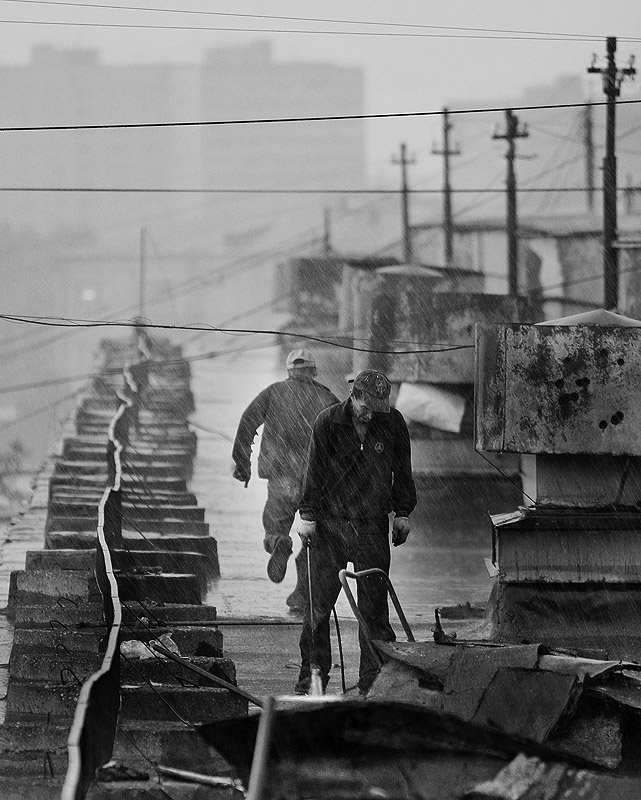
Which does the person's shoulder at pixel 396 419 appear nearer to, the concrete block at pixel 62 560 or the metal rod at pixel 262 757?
the concrete block at pixel 62 560

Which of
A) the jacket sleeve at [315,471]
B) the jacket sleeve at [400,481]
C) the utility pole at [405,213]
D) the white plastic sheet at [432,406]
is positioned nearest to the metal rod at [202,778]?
the jacket sleeve at [315,471]

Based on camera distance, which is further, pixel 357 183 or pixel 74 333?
pixel 357 183

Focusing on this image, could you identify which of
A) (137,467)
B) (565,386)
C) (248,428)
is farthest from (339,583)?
(137,467)

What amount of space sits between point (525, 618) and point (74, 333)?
8633cm

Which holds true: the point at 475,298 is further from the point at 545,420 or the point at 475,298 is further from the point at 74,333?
the point at 74,333

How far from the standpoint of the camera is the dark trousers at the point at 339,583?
8.27m

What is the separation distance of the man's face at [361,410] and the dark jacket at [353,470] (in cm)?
6

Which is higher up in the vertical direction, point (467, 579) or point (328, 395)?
point (328, 395)

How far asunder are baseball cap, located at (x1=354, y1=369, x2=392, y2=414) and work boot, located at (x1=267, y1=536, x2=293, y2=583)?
10.5 ft

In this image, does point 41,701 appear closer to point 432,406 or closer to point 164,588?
point 164,588

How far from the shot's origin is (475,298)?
25500 mm

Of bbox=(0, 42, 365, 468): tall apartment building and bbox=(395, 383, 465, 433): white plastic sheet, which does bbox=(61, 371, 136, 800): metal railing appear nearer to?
bbox=(395, 383, 465, 433): white plastic sheet

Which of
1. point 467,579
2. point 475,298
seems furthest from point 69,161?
point 467,579

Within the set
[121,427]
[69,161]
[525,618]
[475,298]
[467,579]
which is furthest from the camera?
[69,161]
